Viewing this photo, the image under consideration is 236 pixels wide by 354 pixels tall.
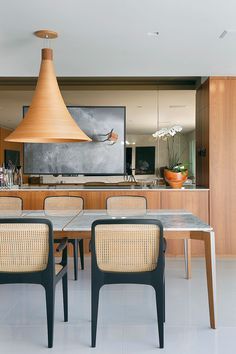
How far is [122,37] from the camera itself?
3820mm

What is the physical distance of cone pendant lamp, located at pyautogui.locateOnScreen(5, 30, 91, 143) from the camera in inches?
141

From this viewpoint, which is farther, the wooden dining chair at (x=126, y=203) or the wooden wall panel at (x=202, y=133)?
the wooden wall panel at (x=202, y=133)

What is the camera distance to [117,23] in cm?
348

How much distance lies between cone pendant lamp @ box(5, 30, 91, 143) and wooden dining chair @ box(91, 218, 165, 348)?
1166 millimetres

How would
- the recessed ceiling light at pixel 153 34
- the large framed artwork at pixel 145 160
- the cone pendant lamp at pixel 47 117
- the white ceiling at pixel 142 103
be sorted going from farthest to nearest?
the large framed artwork at pixel 145 160, the white ceiling at pixel 142 103, the recessed ceiling light at pixel 153 34, the cone pendant lamp at pixel 47 117

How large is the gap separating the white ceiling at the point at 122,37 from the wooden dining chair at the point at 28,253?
1.61m

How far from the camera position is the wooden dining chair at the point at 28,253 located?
9.04ft

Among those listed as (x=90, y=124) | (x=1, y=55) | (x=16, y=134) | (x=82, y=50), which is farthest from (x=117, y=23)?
(x=90, y=124)

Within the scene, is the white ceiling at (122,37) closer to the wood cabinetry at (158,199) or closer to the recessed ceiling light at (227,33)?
the recessed ceiling light at (227,33)

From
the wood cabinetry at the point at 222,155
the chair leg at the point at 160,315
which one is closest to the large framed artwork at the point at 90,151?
the wood cabinetry at the point at 222,155

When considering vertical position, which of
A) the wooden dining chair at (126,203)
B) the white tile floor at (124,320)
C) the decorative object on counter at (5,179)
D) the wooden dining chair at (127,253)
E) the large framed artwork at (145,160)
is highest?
the large framed artwork at (145,160)

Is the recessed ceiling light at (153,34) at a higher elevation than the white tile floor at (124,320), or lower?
higher

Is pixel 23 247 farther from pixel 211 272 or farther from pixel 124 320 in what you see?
pixel 211 272

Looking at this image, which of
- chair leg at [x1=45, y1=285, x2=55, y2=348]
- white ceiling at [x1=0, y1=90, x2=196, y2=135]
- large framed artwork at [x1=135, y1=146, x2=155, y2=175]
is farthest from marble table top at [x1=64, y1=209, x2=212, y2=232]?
large framed artwork at [x1=135, y1=146, x2=155, y2=175]
